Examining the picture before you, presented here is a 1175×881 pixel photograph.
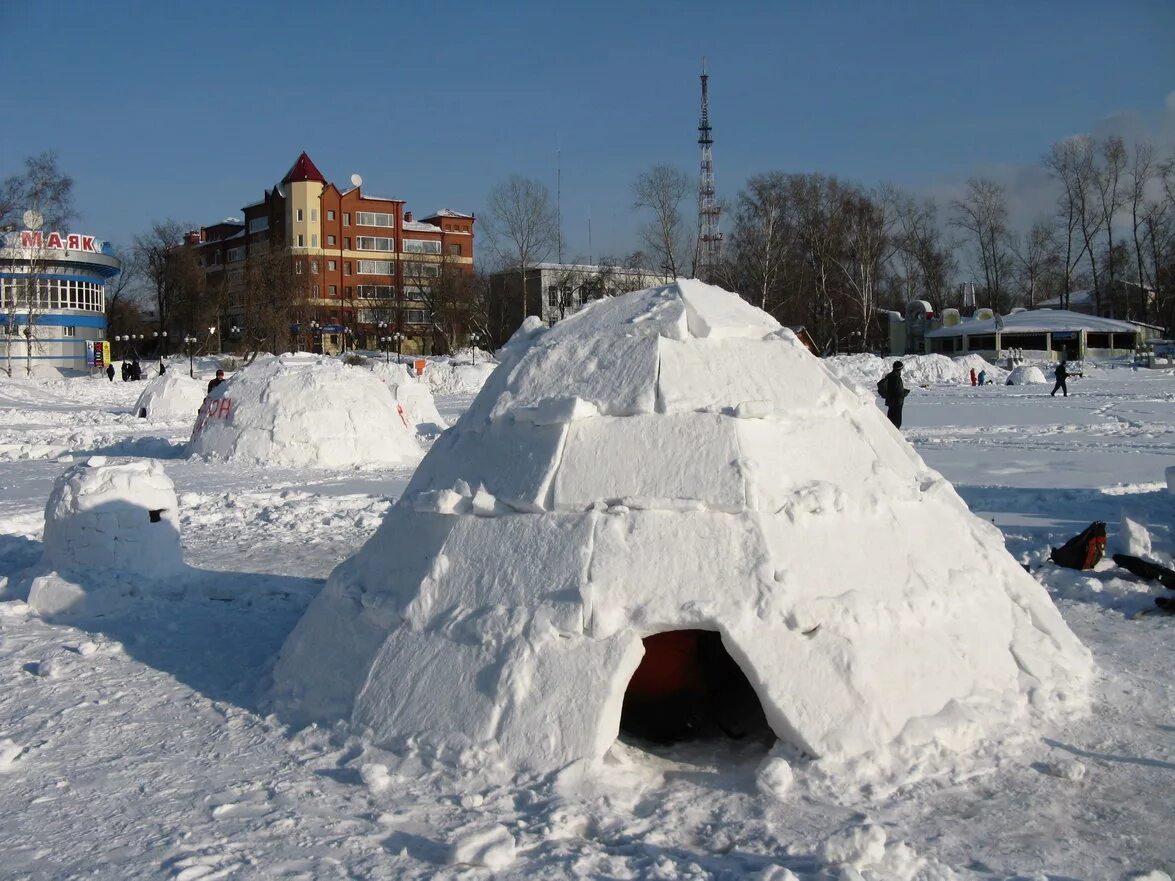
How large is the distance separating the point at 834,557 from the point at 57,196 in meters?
44.5

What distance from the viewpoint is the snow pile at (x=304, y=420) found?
15617 millimetres

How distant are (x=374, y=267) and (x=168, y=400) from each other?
36168 millimetres

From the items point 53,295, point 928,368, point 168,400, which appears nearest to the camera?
point 168,400

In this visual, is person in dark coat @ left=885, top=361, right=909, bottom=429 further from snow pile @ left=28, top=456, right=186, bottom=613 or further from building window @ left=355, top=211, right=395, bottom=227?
building window @ left=355, top=211, right=395, bottom=227

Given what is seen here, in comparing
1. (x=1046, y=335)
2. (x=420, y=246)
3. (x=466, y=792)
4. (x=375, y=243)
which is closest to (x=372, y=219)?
(x=375, y=243)

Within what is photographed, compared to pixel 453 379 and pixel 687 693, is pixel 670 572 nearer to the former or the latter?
pixel 687 693

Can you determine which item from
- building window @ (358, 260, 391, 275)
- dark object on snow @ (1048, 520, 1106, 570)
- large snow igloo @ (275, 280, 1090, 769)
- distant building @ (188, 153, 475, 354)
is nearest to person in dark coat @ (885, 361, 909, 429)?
dark object on snow @ (1048, 520, 1106, 570)

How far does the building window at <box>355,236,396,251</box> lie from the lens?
59.4 metres

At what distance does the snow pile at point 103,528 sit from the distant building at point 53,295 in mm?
37894

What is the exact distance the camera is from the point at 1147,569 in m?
6.96

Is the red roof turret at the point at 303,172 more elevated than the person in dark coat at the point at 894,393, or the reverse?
the red roof turret at the point at 303,172

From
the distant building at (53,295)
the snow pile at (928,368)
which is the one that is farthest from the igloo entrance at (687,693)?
the distant building at (53,295)

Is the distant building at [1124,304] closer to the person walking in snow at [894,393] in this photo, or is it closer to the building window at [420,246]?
the building window at [420,246]

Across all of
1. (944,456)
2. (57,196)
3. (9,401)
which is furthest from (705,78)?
(944,456)
